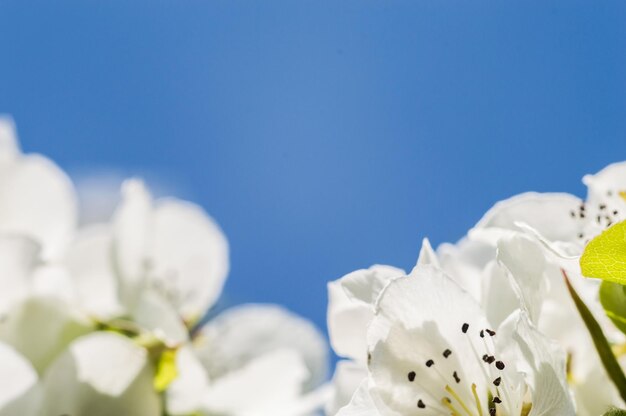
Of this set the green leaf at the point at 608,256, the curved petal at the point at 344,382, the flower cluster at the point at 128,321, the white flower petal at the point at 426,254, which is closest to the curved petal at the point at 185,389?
the flower cluster at the point at 128,321

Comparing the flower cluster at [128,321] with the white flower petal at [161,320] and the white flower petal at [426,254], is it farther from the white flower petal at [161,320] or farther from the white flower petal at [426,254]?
the white flower petal at [426,254]

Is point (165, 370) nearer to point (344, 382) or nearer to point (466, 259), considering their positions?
point (344, 382)

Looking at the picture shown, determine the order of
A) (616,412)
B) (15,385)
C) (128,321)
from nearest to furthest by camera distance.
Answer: (616,412), (15,385), (128,321)

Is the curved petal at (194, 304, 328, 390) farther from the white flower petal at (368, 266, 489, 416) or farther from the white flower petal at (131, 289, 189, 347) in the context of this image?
the white flower petal at (368, 266, 489, 416)

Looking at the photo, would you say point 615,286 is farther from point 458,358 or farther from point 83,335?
point 83,335

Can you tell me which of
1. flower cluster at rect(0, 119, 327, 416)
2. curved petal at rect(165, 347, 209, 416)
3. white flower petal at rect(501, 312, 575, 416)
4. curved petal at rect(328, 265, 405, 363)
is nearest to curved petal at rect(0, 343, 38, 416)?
flower cluster at rect(0, 119, 327, 416)

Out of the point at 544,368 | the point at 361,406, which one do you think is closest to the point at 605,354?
the point at 544,368
